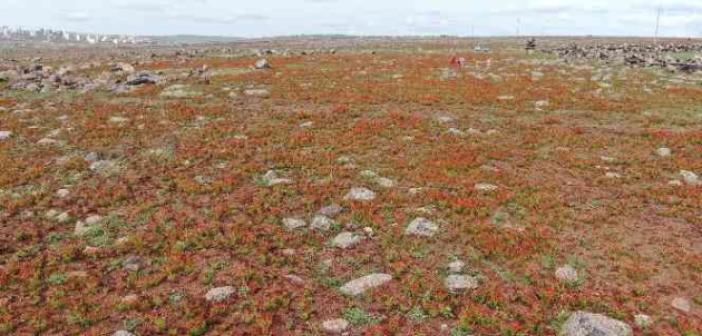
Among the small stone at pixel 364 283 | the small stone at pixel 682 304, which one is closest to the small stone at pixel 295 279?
the small stone at pixel 364 283

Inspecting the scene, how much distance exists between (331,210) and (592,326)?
7152mm

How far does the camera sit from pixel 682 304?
9.93m

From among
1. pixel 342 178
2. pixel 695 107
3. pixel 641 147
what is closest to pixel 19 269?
pixel 342 178

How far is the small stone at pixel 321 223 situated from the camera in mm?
13430

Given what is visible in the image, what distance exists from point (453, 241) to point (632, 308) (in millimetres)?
4048

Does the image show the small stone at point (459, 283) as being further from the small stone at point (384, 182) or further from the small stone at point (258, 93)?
the small stone at point (258, 93)

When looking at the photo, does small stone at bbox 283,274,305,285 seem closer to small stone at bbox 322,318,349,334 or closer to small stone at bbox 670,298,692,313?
small stone at bbox 322,318,349,334

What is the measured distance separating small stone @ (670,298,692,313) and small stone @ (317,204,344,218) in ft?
25.6

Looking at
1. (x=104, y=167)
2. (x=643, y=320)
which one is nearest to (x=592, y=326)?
(x=643, y=320)

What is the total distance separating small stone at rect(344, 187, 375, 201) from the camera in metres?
15.1

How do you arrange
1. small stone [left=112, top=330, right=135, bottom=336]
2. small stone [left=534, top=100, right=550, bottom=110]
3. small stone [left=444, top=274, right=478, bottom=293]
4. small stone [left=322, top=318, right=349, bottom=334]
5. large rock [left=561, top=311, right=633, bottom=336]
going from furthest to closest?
small stone [left=534, top=100, right=550, bottom=110] → small stone [left=444, top=274, right=478, bottom=293] → small stone [left=322, top=318, right=349, bottom=334] → small stone [left=112, top=330, right=135, bottom=336] → large rock [left=561, top=311, right=633, bottom=336]

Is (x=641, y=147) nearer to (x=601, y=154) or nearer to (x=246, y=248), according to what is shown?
(x=601, y=154)

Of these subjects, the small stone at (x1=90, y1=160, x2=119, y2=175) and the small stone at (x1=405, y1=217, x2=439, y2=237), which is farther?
the small stone at (x1=90, y1=160, x2=119, y2=175)

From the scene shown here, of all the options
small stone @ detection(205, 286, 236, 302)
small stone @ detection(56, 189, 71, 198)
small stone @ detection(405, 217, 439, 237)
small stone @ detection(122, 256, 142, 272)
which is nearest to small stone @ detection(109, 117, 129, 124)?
small stone @ detection(56, 189, 71, 198)
